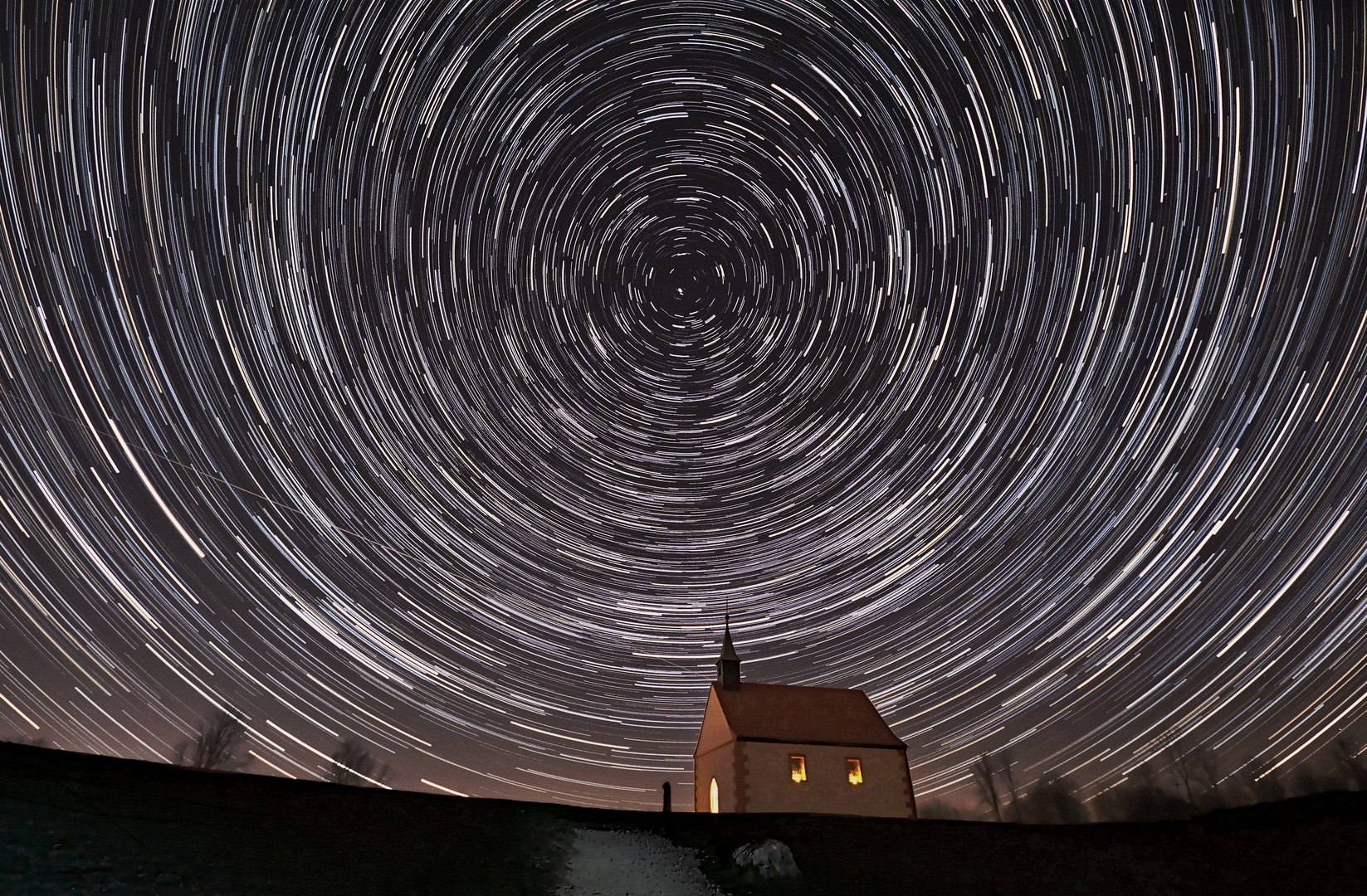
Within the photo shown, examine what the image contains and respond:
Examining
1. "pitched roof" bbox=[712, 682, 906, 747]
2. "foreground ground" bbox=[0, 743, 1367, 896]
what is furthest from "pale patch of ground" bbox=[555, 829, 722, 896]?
"pitched roof" bbox=[712, 682, 906, 747]

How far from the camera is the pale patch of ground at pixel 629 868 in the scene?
9.99 metres

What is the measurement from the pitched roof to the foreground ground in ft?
79.5

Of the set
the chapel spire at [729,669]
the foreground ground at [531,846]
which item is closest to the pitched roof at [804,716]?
the chapel spire at [729,669]

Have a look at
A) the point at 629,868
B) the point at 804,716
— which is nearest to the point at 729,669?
the point at 804,716

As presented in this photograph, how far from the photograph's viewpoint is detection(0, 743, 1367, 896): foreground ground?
8.49 metres

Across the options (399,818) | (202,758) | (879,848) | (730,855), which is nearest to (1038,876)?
(879,848)

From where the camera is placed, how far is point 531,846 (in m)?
10.4

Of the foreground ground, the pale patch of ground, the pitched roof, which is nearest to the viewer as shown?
the foreground ground

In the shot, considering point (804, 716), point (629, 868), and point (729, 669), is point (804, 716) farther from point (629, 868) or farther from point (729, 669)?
point (629, 868)

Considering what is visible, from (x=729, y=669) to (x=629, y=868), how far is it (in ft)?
103

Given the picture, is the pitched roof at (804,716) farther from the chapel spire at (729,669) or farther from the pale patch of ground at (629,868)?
the pale patch of ground at (629,868)

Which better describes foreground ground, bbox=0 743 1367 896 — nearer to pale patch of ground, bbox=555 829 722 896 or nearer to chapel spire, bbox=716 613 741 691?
pale patch of ground, bbox=555 829 722 896

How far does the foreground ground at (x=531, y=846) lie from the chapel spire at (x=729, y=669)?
29.3 m

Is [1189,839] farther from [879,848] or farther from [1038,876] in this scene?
[879,848]
